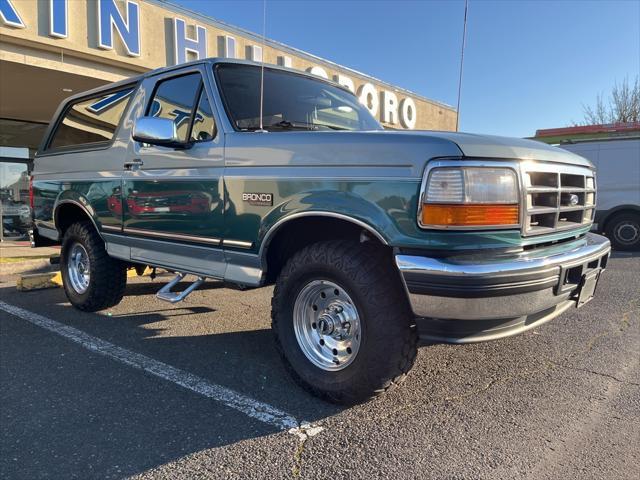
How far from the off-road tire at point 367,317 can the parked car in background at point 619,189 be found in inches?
342

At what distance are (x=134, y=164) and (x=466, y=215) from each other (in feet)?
9.30

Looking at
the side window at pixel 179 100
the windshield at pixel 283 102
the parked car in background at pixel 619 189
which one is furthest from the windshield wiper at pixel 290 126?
the parked car in background at pixel 619 189

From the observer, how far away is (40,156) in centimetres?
555

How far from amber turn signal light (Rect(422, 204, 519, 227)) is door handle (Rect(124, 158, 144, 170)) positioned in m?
2.57

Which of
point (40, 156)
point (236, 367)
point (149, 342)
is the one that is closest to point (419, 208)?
point (236, 367)

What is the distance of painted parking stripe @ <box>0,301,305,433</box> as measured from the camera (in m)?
2.72

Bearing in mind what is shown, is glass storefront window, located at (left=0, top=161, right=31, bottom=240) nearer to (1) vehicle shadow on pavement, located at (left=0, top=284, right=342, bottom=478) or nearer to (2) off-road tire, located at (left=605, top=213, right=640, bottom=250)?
(1) vehicle shadow on pavement, located at (left=0, top=284, right=342, bottom=478)

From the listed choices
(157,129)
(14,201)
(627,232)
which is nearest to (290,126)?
(157,129)

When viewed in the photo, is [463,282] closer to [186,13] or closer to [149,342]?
[149,342]


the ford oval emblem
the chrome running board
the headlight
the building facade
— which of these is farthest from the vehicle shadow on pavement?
the building facade

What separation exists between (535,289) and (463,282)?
1.41 feet

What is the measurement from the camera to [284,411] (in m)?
2.78

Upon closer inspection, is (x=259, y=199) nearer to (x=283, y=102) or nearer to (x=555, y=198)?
(x=283, y=102)

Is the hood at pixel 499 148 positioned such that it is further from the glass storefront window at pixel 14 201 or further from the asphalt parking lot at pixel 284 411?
the glass storefront window at pixel 14 201
